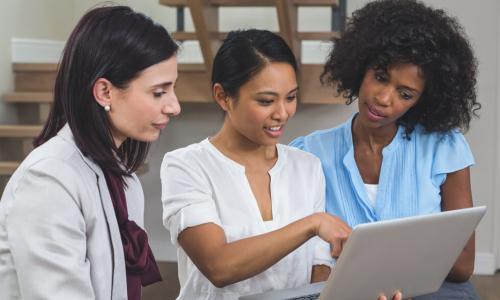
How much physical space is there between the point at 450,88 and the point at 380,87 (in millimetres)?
192

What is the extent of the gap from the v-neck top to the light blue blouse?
141mm

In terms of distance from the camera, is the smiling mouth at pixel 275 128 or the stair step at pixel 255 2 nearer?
the smiling mouth at pixel 275 128

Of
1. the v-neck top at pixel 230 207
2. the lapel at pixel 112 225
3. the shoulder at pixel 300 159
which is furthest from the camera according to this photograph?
the shoulder at pixel 300 159

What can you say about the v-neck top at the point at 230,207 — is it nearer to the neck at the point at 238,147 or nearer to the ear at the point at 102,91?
the neck at the point at 238,147

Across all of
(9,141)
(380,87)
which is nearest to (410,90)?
(380,87)

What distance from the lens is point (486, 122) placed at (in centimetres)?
380

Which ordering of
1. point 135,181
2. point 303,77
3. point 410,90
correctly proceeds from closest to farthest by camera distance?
1. point 135,181
2. point 410,90
3. point 303,77

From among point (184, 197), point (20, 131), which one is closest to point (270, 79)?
point (184, 197)

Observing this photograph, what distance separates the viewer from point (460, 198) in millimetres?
1667

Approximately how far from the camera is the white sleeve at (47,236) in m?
1.03

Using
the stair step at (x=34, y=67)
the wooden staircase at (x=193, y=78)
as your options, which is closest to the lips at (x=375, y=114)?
the wooden staircase at (x=193, y=78)

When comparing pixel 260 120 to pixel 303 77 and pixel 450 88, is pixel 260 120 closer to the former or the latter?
pixel 450 88

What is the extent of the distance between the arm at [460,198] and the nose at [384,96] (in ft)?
0.78

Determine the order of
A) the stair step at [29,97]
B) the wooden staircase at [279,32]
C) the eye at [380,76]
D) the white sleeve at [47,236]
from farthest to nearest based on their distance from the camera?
the stair step at [29,97], the wooden staircase at [279,32], the eye at [380,76], the white sleeve at [47,236]
